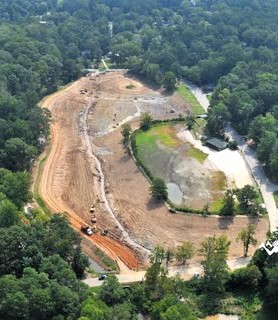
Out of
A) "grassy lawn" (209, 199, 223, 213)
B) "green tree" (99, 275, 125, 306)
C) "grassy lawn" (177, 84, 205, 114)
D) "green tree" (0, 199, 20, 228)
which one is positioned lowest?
"grassy lawn" (177, 84, 205, 114)

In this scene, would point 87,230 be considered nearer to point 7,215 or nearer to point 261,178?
point 7,215

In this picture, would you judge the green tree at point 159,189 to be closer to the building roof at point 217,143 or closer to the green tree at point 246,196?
the green tree at point 246,196

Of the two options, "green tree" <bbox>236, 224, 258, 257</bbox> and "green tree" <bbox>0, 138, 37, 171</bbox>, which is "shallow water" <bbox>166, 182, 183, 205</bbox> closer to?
"green tree" <bbox>236, 224, 258, 257</bbox>

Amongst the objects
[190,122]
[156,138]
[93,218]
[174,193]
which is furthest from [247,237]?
[190,122]

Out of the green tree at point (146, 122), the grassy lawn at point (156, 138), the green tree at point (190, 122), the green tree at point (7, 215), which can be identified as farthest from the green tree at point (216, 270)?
the green tree at point (146, 122)

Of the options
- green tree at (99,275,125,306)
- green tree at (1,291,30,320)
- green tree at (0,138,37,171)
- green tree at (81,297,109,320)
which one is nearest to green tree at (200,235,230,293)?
green tree at (99,275,125,306)

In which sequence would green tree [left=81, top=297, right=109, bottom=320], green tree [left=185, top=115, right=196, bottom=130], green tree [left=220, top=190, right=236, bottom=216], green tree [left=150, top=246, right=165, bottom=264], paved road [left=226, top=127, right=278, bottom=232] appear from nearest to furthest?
green tree [left=81, top=297, right=109, bottom=320] → green tree [left=150, top=246, right=165, bottom=264] → green tree [left=220, top=190, right=236, bottom=216] → paved road [left=226, top=127, right=278, bottom=232] → green tree [left=185, top=115, right=196, bottom=130]

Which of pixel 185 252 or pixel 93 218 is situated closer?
pixel 185 252
